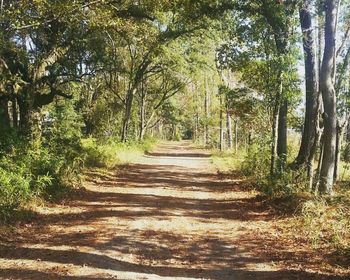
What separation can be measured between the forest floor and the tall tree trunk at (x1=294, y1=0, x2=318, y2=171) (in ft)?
6.45

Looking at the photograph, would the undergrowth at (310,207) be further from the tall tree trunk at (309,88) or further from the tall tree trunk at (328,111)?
the tall tree trunk at (309,88)

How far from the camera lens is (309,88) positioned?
1362cm

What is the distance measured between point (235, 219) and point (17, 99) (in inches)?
429

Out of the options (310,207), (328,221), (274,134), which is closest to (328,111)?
(310,207)

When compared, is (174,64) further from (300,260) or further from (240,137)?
(300,260)

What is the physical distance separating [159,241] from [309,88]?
7.70m

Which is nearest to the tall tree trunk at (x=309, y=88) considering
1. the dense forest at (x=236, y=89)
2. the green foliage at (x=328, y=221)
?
the dense forest at (x=236, y=89)

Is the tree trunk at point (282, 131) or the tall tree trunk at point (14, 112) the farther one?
the tall tree trunk at point (14, 112)

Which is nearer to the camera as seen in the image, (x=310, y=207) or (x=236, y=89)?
(x=310, y=207)

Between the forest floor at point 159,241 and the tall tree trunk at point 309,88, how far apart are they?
6.45ft

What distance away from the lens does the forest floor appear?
22.6ft

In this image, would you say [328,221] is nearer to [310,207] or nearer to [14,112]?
[310,207]

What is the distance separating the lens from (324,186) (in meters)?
11.0

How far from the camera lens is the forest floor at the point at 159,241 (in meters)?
6.89
